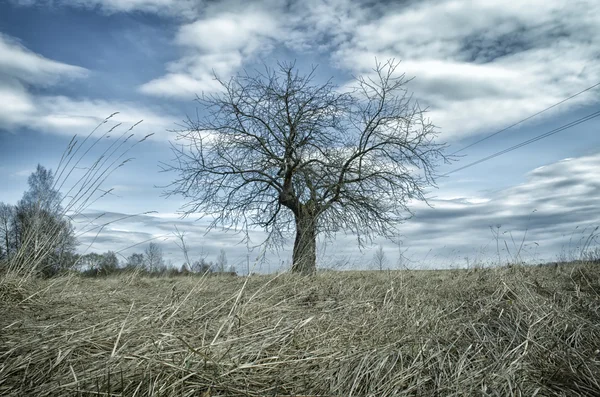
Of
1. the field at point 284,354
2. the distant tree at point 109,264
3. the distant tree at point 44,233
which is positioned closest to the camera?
the field at point 284,354

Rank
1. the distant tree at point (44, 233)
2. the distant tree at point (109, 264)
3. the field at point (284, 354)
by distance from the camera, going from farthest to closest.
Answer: the distant tree at point (109, 264)
the distant tree at point (44, 233)
the field at point (284, 354)

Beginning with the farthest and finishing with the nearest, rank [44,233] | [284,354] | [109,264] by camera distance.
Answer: [109,264]
[44,233]
[284,354]

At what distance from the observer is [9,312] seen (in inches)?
139

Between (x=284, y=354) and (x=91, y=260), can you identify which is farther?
(x=91, y=260)

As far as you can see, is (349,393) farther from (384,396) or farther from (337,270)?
(337,270)

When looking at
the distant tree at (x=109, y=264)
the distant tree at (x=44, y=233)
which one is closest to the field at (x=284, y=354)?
the distant tree at (x=44, y=233)

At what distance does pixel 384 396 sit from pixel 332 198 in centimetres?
1039

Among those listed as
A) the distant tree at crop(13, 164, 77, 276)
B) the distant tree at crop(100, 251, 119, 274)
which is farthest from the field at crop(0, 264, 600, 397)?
the distant tree at crop(100, 251, 119, 274)

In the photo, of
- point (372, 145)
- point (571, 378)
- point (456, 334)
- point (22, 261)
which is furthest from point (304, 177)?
point (571, 378)

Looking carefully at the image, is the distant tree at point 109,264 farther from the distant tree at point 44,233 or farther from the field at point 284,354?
the field at point 284,354

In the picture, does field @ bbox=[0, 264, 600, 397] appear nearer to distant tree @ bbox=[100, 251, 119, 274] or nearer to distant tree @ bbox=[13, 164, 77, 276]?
distant tree @ bbox=[13, 164, 77, 276]

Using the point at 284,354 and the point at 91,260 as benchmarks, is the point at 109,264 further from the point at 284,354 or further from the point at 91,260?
the point at 284,354

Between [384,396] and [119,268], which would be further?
[119,268]

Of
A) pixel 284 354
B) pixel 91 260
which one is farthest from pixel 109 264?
pixel 284 354
